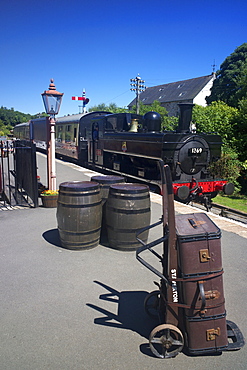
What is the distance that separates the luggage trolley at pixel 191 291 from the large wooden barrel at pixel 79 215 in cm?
216

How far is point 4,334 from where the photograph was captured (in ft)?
9.40

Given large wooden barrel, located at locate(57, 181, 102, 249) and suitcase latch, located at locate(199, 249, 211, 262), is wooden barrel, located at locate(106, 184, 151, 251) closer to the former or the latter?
large wooden barrel, located at locate(57, 181, 102, 249)

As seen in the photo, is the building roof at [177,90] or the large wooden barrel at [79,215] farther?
the building roof at [177,90]

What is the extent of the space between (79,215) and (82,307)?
1.57 m

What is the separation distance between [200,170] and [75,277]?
24.8 feet

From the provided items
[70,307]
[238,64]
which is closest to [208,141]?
[70,307]

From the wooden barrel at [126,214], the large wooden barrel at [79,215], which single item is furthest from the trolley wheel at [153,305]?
the large wooden barrel at [79,215]

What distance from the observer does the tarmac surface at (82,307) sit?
8.53 feet

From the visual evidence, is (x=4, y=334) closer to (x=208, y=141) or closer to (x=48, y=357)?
(x=48, y=357)

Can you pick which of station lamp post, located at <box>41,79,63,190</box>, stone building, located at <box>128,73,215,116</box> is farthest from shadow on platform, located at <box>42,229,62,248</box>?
stone building, located at <box>128,73,215,116</box>

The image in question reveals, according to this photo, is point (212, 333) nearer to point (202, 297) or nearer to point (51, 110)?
point (202, 297)

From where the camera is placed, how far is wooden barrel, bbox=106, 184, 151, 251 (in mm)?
4617

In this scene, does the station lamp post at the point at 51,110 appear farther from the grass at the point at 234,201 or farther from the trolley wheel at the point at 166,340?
the grass at the point at 234,201

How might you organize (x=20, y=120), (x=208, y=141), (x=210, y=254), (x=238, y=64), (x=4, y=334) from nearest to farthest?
(x=210, y=254) < (x=4, y=334) < (x=208, y=141) < (x=238, y=64) < (x=20, y=120)
